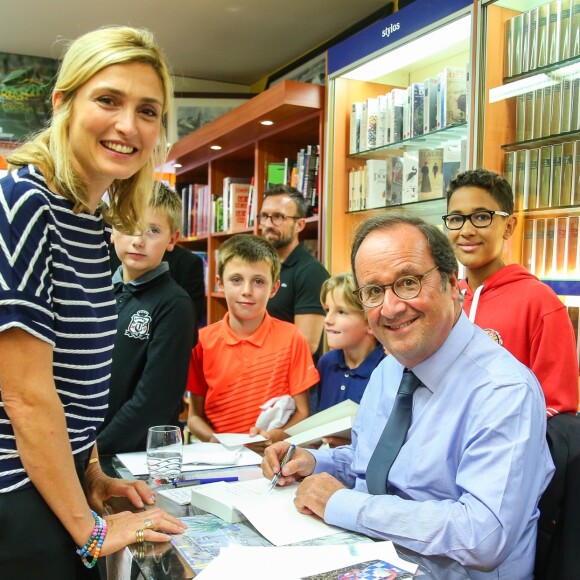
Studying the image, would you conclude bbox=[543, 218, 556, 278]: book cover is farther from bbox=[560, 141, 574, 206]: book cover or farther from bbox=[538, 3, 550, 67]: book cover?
bbox=[538, 3, 550, 67]: book cover

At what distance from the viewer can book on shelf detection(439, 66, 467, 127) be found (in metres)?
2.84

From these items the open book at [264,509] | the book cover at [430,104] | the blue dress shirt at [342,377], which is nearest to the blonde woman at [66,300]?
the open book at [264,509]

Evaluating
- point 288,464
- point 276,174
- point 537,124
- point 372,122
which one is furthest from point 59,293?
point 276,174

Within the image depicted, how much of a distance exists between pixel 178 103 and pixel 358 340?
13.1 feet

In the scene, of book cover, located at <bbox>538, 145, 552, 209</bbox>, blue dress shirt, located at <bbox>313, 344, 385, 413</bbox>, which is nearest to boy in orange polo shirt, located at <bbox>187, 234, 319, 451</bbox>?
blue dress shirt, located at <bbox>313, 344, 385, 413</bbox>

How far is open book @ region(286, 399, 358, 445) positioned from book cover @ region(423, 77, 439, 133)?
181 centimetres

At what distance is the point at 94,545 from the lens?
1.04 metres

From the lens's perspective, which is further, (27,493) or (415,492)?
(415,492)

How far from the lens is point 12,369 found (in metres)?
0.94

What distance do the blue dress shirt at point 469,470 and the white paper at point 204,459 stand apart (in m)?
0.53

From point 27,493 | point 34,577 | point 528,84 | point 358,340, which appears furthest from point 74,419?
point 528,84

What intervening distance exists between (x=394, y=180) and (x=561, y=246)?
1077 mm

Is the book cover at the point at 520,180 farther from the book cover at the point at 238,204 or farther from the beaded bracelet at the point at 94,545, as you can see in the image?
the book cover at the point at 238,204

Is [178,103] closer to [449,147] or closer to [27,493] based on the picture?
[449,147]
